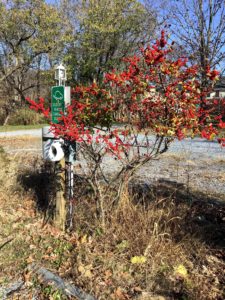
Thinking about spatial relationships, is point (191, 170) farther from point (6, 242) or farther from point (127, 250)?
point (6, 242)

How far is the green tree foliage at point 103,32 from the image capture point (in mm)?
23625

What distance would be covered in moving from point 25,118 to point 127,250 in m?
19.6

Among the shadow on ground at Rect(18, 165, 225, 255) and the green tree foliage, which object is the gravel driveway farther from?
the green tree foliage

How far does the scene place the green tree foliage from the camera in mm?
23625

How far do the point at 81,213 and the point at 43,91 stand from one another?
3104 centimetres

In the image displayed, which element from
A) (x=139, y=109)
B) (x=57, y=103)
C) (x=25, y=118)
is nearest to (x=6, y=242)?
(x=57, y=103)

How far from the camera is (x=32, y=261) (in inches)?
117

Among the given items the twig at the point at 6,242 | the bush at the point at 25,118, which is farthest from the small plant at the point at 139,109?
the bush at the point at 25,118

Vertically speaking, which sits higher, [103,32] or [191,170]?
[103,32]

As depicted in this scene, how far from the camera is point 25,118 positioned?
21.4m

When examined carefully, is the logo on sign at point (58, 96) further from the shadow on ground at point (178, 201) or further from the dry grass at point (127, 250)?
the dry grass at point (127, 250)

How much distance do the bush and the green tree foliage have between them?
5805 mm

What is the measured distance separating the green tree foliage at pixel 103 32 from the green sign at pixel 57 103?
21.3 metres

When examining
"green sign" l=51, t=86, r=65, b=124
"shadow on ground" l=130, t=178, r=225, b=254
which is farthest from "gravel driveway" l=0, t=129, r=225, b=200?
"green sign" l=51, t=86, r=65, b=124
